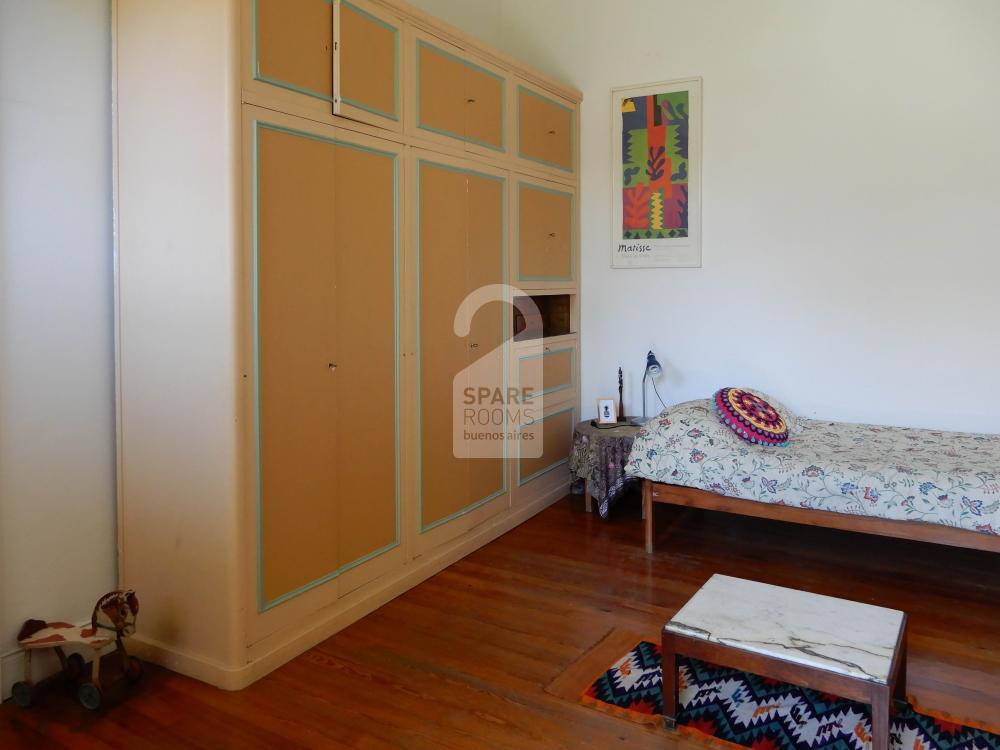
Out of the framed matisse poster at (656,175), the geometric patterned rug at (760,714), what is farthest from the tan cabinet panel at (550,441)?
the geometric patterned rug at (760,714)

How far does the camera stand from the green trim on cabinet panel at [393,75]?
2822mm

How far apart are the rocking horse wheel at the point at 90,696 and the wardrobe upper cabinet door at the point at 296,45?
192 centimetres

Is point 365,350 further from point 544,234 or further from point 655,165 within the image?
point 655,165

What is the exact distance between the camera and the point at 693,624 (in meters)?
2.21

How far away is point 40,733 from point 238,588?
25.4 inches

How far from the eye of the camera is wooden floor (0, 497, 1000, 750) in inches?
88.5

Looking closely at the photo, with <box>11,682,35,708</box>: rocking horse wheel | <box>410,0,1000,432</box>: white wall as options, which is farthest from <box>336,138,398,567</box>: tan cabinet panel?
<box>410,0,1000,432</box>: white wall

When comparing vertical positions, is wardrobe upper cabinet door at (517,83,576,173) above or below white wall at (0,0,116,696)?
above

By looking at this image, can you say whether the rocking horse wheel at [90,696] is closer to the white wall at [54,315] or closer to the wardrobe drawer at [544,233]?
the white wall at [54,315]

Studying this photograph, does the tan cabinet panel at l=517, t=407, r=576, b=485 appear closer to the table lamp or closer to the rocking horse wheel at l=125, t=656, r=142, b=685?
the table lamp

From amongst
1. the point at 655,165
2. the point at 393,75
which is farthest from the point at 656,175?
the point at 393,75

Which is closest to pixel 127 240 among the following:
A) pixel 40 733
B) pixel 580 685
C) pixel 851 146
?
pixel 40 733

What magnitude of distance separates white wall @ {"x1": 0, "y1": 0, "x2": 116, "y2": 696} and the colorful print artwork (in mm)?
2813

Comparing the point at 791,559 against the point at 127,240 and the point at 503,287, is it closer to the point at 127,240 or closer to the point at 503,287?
the point at 503,287
